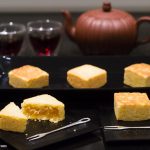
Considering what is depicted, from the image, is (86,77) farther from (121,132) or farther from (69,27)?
(69,27)

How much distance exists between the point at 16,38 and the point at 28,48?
0.67 feet

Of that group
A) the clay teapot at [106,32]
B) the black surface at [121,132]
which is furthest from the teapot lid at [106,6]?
the black surface at [121,132]

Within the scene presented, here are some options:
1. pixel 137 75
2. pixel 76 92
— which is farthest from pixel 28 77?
pixel 137 75

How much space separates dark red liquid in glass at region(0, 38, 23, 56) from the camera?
1375 mm

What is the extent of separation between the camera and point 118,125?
3.36ft

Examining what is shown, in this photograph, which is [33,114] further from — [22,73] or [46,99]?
[22,73]

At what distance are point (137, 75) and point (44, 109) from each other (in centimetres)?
25

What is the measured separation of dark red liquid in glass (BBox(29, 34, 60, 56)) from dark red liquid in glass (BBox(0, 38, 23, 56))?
0.04 m

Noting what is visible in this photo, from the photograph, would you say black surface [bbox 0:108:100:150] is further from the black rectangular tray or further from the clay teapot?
the clay teapot

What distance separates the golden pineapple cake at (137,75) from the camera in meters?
1.17

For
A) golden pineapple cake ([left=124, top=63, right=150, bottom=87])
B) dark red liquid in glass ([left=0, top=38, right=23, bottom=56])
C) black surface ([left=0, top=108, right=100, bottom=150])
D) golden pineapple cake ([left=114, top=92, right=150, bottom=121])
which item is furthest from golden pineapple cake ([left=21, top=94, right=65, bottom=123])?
dark red liquid in glass ([left=0, top=38, right=23, bottom=56])

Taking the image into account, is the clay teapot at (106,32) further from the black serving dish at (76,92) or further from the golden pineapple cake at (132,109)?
the golden pineapple cake at (132,109)

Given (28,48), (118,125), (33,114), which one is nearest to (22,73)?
(33,114)

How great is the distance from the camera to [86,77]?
3.83ft
